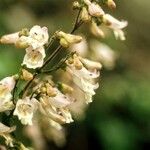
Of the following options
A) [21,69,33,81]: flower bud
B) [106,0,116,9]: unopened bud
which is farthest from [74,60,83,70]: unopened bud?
[106,0,116,9]: unopened bud

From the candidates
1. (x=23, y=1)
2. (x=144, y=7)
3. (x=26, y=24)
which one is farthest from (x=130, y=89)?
(x=144, y=7)

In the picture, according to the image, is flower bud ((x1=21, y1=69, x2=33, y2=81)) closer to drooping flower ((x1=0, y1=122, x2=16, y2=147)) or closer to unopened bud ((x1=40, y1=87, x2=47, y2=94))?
unopened bud ((x1=40, y1=87, x2=47, y2=94))

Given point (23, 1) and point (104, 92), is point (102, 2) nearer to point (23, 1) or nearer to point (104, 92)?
point (104, 92)

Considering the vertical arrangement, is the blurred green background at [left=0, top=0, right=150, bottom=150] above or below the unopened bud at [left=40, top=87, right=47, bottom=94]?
below

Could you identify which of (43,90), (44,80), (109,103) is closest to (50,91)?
(43,90)

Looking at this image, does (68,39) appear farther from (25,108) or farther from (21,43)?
(25,108)
